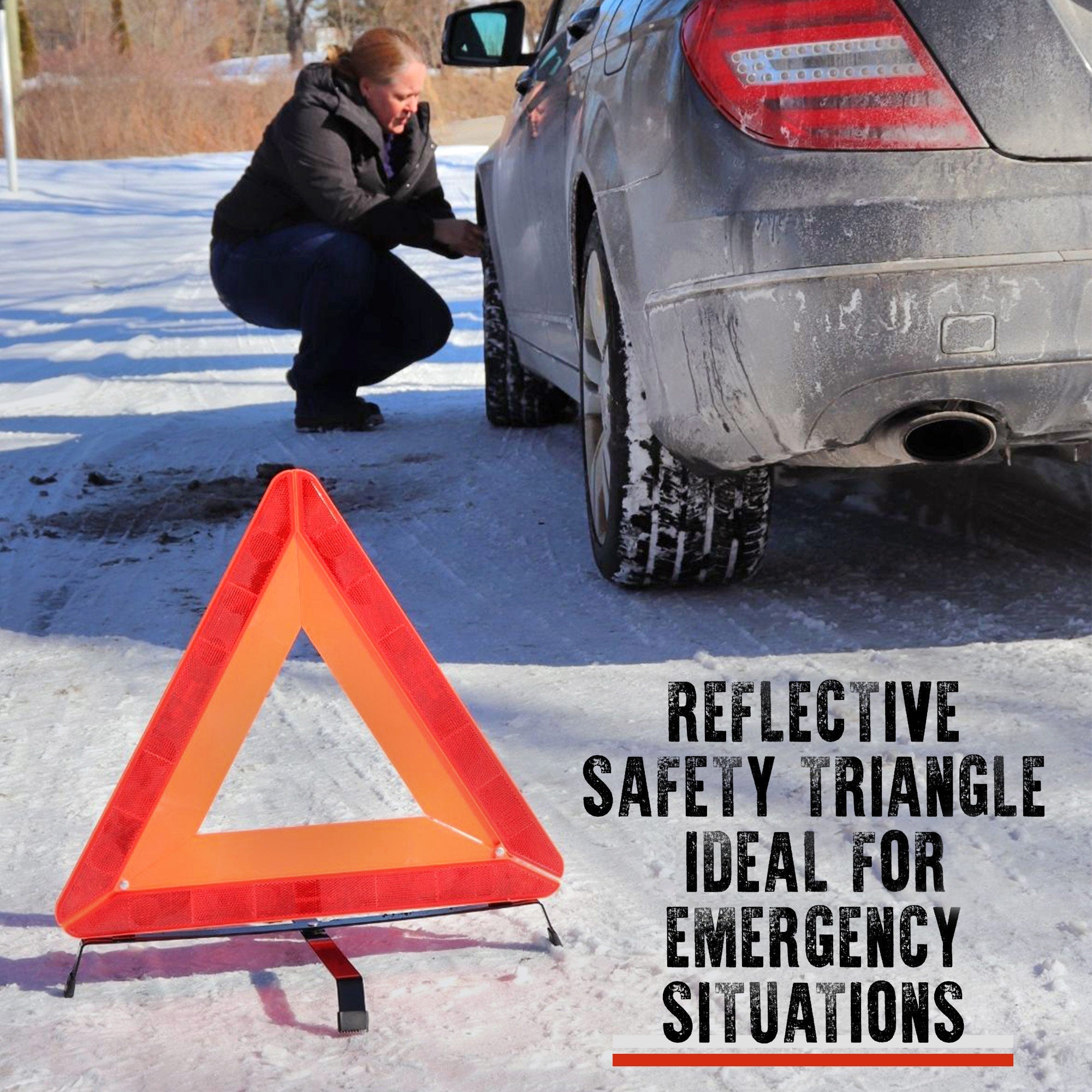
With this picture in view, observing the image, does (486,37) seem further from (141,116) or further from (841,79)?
(141,116)

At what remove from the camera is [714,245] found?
259cm

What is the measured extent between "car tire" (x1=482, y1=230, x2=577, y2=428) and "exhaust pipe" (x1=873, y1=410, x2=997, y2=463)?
2.93 meters

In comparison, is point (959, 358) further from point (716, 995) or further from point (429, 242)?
point (429, 242)

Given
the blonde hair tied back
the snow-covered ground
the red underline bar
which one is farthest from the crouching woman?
the red underline bar

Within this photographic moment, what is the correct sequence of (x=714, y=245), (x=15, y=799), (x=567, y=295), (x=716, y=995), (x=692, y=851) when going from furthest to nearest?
(x=567, y=295), (x=714, y=245), (x=15, y=799), (x=692, y=851), (x=716, y=995)

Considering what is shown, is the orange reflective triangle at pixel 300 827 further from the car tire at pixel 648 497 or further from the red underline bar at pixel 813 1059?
the car tire at pixel 648 497

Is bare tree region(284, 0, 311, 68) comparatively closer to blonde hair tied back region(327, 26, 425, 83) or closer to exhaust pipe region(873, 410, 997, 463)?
blonde hair tied back region(327, 26, 425, 83)

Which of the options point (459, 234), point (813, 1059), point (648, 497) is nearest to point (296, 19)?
point (459, 234)

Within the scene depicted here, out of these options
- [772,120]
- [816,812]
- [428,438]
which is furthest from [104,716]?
[428,438]

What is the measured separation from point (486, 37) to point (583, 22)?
1.46 metres

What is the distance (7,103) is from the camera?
15.8 metres

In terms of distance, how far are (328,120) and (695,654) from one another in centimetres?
310

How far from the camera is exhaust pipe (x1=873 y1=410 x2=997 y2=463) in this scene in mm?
2543

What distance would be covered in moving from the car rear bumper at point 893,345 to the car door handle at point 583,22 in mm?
1061
